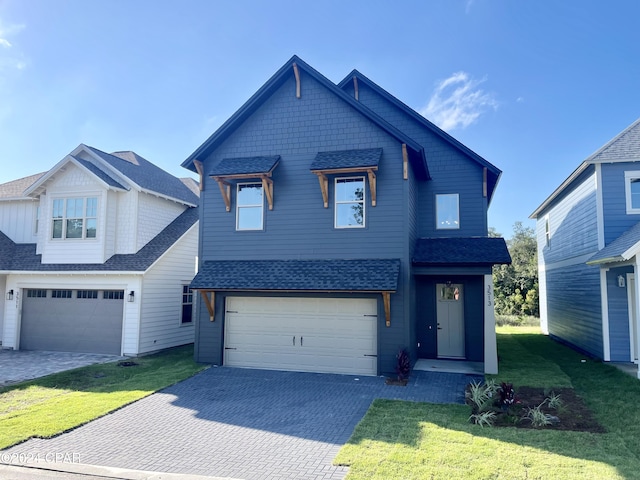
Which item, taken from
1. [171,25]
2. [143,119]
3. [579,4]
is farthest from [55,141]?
[579,4]

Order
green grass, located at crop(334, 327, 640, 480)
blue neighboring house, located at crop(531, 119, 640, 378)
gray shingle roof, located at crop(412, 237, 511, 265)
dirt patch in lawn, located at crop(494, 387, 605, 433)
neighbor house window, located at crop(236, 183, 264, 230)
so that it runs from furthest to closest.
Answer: neighbor house window, located at crop(236, 183, 264, 230), blue neighboring house, located at crop(531, 119, 640, 378), gray shingle roof, located at crop(412, 237, 511, 265), dirt patch in lawn, located at crop(494, 387, 605, 433), green grass, located at crop(334, 327, 640, 480)

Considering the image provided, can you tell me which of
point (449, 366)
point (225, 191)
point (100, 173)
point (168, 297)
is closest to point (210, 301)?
point (225, 191)

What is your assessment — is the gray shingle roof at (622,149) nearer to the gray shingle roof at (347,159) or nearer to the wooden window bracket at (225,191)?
the gray shingle roof at (347,159)

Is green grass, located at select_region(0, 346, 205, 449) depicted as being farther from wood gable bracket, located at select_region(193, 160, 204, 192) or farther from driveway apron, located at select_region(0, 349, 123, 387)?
wood gable bracket, located at select_region(193, 160, 204, 192)

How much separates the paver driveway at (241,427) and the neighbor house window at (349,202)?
4.35m

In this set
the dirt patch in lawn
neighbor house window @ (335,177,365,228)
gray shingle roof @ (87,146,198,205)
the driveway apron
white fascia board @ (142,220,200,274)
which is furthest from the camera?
gray shingle roof @ (87,146,198,205)

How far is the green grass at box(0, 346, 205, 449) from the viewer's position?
7320 mm

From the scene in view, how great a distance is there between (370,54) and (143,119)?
10.3 metres

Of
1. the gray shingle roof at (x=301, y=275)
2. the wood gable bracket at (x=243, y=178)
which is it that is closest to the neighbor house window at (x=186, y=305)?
the gray shingle roof at (x=301, y=275)

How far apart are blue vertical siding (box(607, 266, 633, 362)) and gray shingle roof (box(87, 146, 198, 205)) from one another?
52.7ft

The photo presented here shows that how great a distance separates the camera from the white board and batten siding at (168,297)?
567 inches

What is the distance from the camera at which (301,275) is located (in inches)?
457

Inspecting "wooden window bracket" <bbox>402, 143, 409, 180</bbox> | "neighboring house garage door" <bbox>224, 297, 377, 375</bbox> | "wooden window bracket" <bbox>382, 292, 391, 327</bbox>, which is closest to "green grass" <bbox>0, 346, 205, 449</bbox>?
"neighboring house garage door" <bbox>224, 297, 377, 375</bbox>

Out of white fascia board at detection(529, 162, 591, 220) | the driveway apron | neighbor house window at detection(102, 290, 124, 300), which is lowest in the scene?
the driveway apron
